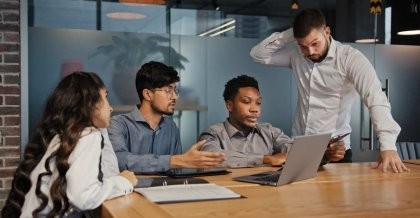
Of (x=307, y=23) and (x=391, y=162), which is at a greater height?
(x=307, y=23)

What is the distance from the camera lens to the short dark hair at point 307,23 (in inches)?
100

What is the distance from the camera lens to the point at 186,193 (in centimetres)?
166

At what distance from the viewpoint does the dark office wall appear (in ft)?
11.3

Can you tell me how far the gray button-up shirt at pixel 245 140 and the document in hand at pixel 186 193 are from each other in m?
0.73

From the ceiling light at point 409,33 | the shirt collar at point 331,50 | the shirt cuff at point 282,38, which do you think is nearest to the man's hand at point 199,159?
the shirt collar at point 331,50

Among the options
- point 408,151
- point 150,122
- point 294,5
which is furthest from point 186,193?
point 294,5

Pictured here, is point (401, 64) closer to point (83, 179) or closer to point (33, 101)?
point (33, 101)

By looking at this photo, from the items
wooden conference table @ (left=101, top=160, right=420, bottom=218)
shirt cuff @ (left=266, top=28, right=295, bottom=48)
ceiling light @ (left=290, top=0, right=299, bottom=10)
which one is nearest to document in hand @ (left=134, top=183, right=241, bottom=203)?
wooden conference table @ (left=101, top=160, right=420, bottom=218)

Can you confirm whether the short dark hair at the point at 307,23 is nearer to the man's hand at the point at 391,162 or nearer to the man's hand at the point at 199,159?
the man's hand at the point at 391,162

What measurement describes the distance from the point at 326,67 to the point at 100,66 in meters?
1.80

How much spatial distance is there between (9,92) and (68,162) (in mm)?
2094

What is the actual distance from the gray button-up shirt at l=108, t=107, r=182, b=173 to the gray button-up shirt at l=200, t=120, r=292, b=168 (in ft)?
0.57

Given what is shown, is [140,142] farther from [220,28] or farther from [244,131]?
[220,28]

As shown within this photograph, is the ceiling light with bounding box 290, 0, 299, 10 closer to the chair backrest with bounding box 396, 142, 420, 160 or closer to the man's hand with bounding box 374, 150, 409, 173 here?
the chair backrest with bounding box 396, 142, 420, 160
